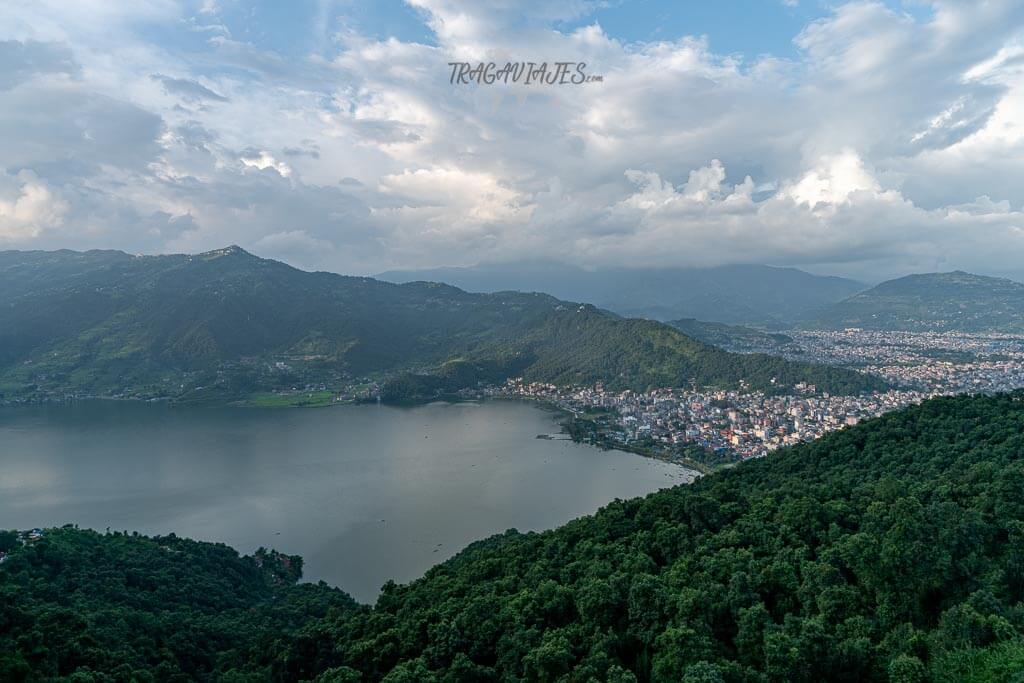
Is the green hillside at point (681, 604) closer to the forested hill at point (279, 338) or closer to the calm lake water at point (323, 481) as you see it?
the calm lake water at point (323, 481)

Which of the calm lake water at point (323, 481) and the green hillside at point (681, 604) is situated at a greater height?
the green hillside at point (681, 604)

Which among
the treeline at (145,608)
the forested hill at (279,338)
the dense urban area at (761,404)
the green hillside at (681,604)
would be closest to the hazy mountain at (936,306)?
the dense urban area at (761,404)

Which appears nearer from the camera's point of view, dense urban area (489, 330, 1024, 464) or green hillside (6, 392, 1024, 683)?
green hillside (6, 392, 1024, 683)

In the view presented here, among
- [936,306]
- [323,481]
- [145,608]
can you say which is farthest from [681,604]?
[936,306]

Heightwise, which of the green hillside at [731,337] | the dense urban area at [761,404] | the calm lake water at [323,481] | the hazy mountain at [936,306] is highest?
the hazy mountain at [936,306]

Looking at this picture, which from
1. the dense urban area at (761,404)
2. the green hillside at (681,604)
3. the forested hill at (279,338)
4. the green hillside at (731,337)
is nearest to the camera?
the green hillside at (681,604)

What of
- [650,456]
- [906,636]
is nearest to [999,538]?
[906,636]

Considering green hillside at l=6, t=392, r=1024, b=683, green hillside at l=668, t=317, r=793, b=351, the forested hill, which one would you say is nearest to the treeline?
green hillside at l=6, t=392, r=1024, b=683

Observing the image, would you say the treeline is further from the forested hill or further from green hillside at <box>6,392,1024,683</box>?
the forested hill
